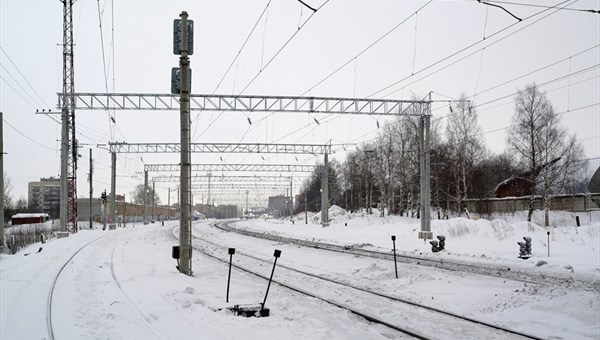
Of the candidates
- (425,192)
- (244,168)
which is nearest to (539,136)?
(425,192)

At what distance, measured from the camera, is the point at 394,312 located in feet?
32.5

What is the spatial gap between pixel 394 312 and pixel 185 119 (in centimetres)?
907

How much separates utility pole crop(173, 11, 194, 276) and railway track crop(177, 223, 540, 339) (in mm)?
2615

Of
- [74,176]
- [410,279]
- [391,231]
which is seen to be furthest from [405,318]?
[74,176]

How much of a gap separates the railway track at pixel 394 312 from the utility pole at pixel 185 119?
8.58 feet

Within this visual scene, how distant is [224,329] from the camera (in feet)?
27.2

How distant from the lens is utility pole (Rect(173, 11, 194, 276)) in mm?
15359

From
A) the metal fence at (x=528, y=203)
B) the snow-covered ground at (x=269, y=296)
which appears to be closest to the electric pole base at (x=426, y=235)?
the snow-covered ground at (x=269, y=296)

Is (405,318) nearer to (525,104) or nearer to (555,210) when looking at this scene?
(525,104)

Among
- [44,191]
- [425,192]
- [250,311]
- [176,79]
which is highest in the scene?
[176,79]

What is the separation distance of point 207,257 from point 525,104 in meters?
32.3

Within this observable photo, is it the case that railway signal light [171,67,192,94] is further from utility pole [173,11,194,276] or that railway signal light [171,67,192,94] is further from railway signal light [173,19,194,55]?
railway signal light [173,19,194,55]

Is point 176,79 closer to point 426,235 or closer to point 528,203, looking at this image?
point 426,235

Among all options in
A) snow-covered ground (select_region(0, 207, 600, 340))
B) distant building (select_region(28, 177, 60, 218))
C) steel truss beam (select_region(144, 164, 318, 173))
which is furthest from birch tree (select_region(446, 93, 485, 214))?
distant building (select_region(28, 177, 60, 218))
